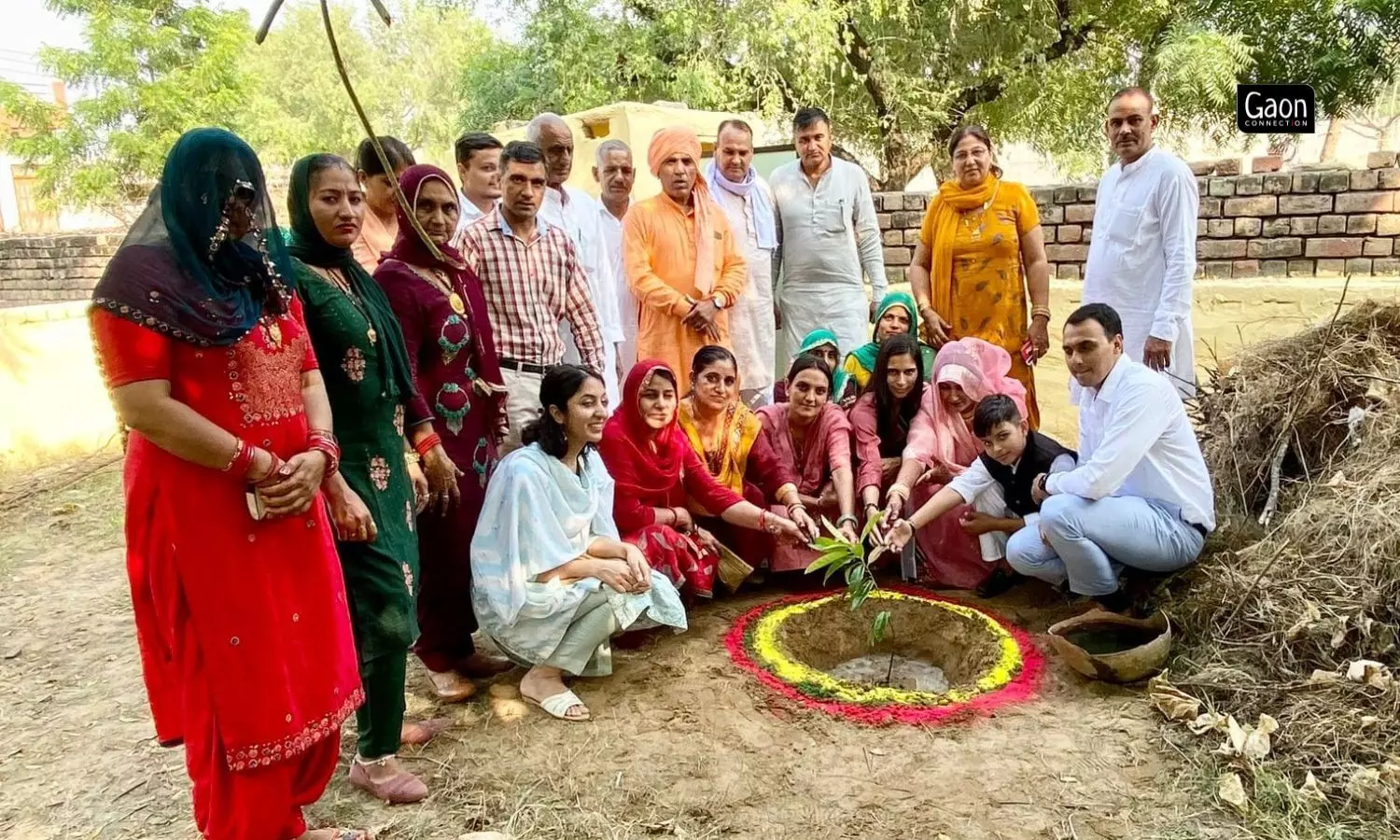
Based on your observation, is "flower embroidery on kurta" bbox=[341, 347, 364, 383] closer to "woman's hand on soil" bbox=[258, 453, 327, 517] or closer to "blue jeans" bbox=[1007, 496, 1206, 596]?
"woman's hand on soil" bbox=[258, 453, 327, 517]

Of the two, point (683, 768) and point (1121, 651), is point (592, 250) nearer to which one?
point (683, 768)

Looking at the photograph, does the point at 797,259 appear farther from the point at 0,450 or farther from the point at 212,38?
the point at 212,38

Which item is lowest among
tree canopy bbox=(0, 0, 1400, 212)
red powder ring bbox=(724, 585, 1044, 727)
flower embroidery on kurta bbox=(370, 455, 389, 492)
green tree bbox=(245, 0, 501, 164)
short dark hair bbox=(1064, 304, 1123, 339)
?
red powder ring bbox=(724, 585, 1044, 727)

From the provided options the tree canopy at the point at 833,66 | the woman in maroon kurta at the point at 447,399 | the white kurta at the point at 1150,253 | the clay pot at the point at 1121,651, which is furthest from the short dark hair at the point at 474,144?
the tree canopy at the point at 833,66

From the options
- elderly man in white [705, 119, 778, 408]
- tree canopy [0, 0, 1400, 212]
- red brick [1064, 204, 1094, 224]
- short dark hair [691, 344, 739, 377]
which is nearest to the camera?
short dark hair [691, 344, 739, 377]

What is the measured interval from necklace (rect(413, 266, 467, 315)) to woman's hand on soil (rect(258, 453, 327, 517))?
1.02 m

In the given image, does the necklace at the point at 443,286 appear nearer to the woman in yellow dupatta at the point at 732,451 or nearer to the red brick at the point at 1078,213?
the woman in yellow dupatta at the point at 732,451

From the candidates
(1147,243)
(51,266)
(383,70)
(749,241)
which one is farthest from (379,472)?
(383,70)

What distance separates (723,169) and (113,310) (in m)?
3.57

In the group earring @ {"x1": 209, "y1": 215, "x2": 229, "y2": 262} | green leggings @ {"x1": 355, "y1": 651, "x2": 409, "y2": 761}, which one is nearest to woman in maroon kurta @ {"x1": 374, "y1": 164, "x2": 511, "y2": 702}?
green leggings @ {"x1": 355, "y1": 651, "x2": 409, "y2": 761}

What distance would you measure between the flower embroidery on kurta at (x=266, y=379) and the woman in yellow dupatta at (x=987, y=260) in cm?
347

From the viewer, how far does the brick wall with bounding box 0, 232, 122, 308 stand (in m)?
15.2

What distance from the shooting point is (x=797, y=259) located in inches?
209


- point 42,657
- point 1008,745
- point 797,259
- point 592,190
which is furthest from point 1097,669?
point 592,190
